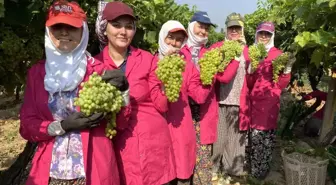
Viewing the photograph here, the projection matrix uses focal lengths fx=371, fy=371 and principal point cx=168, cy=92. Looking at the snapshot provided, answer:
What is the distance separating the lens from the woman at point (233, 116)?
4.12 m

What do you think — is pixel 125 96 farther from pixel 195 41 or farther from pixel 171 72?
pixel 195 41

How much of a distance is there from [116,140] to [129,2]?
111cm

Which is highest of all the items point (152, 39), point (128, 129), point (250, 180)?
point (152, 39)

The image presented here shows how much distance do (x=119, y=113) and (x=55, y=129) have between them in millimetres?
378

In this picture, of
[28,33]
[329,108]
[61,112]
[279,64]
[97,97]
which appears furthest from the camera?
[329,108]

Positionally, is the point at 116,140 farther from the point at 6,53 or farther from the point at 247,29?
the point at 247,29

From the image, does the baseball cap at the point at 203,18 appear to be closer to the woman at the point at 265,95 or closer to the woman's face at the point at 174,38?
the woman's face at the point at 174,38

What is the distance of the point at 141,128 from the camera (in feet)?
7.84

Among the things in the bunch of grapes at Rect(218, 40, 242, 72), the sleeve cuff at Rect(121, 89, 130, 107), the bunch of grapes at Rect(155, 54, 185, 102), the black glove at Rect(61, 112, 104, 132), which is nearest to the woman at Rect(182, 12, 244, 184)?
the bunch of grapes at Rect(218, 40, 242, 72)

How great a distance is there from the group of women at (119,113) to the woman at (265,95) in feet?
3.20

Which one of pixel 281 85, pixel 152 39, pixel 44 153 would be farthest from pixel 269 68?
pixel 44 153

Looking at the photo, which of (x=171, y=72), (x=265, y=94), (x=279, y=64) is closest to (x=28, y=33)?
(x=171, y=72)

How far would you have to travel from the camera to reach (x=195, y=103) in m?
3.17

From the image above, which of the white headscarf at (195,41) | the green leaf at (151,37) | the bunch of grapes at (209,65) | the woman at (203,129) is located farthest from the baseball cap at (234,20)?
the bunch of grapes at (209,65)
